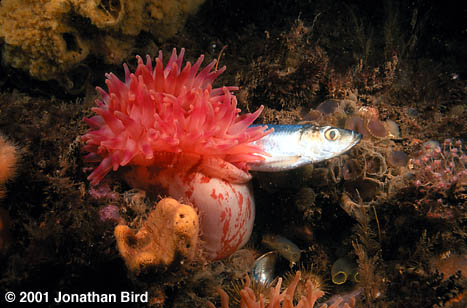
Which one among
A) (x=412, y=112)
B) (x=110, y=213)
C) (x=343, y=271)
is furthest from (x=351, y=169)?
(x=110, y=213)

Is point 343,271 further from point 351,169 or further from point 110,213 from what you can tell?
point 110,213

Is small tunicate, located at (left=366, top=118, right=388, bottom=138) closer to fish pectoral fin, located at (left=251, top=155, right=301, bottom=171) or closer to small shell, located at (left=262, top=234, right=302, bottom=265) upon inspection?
fish pectoral fin, located at (left=251, top=155, right=301, bottom=171)

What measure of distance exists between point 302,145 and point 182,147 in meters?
0.99

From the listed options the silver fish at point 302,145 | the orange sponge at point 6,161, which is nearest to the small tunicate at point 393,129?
the silver fish at point 302,145

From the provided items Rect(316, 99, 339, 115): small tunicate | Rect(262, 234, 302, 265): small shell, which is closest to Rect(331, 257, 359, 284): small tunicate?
Rect(262, 234, 302, 265): small shell

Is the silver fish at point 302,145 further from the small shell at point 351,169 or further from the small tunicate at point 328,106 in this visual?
the small tunicate at point 328,106

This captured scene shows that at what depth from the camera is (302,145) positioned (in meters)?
2.40

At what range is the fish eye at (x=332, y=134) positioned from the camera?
2359 millimetres

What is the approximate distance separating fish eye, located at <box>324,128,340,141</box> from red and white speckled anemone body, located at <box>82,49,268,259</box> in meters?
0.54

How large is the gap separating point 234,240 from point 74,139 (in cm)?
156

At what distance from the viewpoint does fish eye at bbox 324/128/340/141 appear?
7.74 feet

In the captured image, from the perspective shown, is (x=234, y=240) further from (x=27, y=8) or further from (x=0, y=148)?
(x=27, y=8)

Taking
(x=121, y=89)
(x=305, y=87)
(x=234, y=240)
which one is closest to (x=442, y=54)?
(x=305, y=87)

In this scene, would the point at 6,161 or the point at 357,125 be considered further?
the point at 357,125
